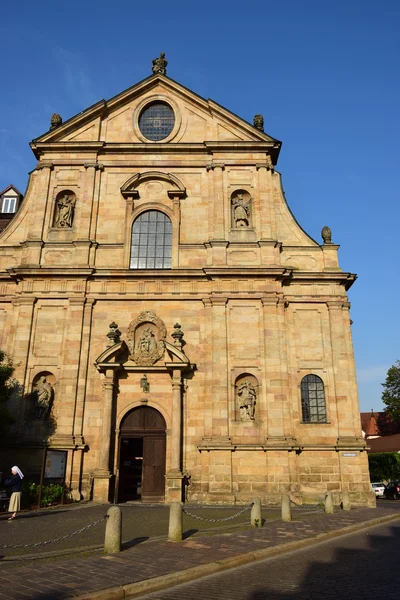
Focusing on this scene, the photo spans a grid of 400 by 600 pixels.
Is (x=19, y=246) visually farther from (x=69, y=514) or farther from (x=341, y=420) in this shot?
(x=341, y=420)

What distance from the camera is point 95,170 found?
2342cm

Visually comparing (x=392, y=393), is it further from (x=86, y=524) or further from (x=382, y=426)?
(x=86, y=524)

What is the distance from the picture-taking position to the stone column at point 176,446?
18.1 metres

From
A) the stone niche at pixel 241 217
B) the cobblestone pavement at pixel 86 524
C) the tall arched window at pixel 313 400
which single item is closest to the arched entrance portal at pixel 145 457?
the cobblestone pavement at pixel 86 524

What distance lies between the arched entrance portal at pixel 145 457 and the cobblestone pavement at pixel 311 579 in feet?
32.4

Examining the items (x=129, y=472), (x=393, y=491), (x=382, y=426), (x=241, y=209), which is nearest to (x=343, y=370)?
(x=241, y=209)

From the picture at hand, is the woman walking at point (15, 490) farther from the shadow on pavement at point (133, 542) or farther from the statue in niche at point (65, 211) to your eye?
the statue in niche at point (65, 211)

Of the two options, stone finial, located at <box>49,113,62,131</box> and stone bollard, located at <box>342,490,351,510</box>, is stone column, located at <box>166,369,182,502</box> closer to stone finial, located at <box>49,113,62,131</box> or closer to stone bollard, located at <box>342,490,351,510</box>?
stone bollard, located at <box>342,490,351,510</box>

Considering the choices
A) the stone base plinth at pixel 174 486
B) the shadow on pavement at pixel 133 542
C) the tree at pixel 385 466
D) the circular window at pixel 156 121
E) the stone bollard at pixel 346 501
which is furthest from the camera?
the tree at pixel 385 466

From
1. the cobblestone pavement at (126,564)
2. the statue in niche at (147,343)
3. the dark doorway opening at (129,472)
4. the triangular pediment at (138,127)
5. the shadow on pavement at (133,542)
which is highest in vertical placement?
the triangular pediment at (138,127)

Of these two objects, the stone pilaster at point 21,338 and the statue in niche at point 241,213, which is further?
the statue in niche at point 241,213

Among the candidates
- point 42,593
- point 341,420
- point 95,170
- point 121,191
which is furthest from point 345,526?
point 95,170

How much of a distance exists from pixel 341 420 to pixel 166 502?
7627 mm

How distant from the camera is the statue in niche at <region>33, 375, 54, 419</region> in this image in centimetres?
1934
